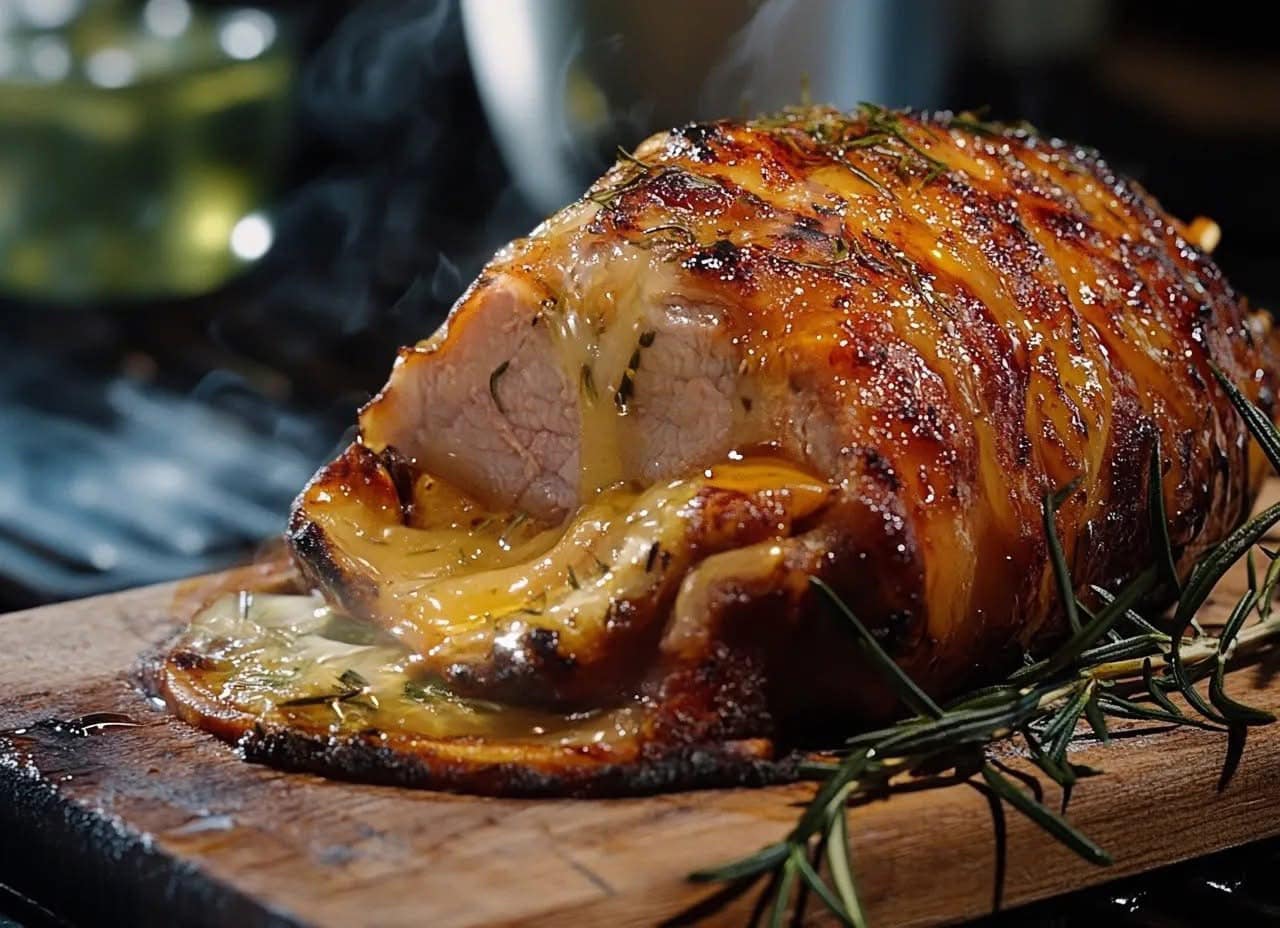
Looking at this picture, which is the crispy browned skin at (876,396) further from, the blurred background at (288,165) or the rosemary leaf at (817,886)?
the blurred background at (288,165)

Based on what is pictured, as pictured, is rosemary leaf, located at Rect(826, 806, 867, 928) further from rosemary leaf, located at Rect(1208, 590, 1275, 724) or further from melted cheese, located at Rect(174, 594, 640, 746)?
rosemary leaf, located at Rect(1208, 590, 1275, 724)

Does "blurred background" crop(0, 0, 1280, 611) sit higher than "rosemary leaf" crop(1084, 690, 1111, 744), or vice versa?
"blurred background" crop(0, 0, 1280, 611)

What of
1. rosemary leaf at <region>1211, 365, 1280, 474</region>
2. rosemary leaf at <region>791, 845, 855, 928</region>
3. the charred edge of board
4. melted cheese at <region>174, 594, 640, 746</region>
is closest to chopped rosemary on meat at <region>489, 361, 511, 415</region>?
melted cheese at <region>174, 594, 640, 746</region>

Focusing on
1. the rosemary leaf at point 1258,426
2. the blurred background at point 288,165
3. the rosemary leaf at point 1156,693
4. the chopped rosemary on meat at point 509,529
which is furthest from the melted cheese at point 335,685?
the rosemary leaf at point 1258,426

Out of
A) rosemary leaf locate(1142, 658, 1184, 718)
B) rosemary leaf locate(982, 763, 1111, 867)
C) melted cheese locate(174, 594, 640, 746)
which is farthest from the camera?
rosemary leaf locate(1142, 658, 1184, 718)

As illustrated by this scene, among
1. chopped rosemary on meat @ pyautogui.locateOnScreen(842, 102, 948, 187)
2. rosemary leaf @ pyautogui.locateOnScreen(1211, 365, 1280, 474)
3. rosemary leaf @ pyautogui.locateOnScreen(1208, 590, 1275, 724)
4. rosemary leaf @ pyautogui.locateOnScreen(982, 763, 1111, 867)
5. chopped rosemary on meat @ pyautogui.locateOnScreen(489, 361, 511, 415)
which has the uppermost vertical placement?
chopped rosemary on meat @ pyautogui.locateOnScreen(842, 102, 948, 187)

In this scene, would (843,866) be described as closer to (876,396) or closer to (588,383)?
(876,396)

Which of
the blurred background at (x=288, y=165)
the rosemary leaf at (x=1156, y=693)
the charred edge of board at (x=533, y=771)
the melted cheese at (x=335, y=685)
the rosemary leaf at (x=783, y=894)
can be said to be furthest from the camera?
the blurred background at (x=288, y=165)
